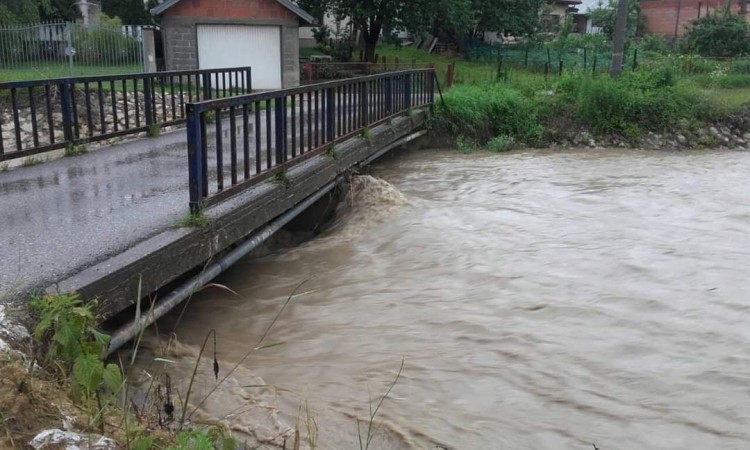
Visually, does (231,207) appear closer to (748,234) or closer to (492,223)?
(492,223)

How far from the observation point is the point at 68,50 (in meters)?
19.8

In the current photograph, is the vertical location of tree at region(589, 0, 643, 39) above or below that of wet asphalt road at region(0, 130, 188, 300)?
above

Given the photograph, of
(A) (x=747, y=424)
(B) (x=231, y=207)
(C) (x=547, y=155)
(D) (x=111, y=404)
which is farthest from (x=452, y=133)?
(D) (x=111, y=404)

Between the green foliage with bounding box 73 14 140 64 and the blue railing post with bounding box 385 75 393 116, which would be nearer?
the blue railing post with bounding box 385 75 393 116

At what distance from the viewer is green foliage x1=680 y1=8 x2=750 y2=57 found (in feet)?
109

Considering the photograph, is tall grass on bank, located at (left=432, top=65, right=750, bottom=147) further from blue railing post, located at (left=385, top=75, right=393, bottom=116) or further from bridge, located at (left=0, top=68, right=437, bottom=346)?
bridge, located at (left=0, top=68, right=437, bottom=346)

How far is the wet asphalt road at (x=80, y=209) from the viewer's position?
4.63 metres

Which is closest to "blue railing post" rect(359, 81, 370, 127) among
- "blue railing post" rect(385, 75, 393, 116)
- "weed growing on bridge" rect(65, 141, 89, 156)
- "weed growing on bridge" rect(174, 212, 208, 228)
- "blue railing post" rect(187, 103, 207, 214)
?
"blue railing post" rect(385, 75, 393, 116)

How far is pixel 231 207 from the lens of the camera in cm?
609

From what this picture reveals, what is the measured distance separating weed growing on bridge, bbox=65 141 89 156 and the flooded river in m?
2.78

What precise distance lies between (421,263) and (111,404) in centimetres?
477

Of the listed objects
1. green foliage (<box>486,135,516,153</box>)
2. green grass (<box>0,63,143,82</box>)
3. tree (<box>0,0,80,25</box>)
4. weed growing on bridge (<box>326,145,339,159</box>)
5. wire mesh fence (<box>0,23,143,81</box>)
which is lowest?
green foliage (<box>486,135,516,153</box>)

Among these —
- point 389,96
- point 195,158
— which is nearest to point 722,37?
point 389,96

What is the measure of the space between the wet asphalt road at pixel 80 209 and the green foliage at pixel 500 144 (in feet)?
29.7
